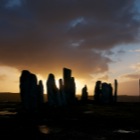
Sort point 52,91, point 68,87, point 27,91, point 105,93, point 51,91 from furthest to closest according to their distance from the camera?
point 105,93, point 68,87, point 52,91, point 51,91, point 27,91

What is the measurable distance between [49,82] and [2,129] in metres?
38.9

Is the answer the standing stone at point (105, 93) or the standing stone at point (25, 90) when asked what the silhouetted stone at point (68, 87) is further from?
the standing stone at point (25, 90)

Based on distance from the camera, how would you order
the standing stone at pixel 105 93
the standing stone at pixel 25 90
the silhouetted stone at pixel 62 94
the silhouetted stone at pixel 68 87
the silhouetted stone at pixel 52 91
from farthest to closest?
the standing stone at pixel 105 93
the silhouetted stone at pixel 68 87
the silhouetted stone at pixel 62 94
the silhouetted stone at pixel 52 91
the standing stone at pixel 25 90

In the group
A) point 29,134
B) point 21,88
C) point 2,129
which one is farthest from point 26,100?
point 29,134

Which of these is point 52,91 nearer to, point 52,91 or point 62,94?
point 52,91

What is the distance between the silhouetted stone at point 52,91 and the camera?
226ft

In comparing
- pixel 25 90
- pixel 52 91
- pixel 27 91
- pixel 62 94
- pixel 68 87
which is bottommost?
pixel 62 94

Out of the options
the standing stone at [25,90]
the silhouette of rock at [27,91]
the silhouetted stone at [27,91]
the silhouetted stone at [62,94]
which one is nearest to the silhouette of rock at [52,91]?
the silhouetted stone at [62,94]

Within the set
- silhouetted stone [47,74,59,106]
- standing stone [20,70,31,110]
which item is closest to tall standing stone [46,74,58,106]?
silhouetted stone [47,74,59,106]

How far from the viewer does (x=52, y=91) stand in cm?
6931

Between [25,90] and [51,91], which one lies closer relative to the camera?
[25,90]

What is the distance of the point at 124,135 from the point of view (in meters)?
27.3

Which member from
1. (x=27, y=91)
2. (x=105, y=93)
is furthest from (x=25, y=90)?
(x=105, y=93)

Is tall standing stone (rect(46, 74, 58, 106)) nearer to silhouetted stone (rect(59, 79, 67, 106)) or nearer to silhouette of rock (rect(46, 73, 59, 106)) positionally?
silhouette of rock (rect(46, 73, 59, 106))
